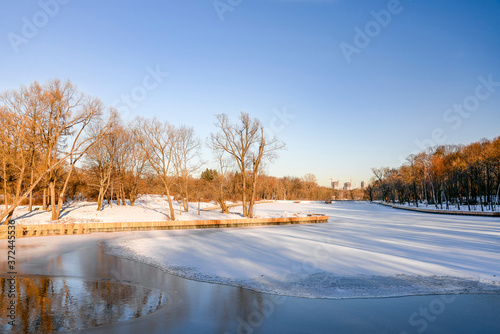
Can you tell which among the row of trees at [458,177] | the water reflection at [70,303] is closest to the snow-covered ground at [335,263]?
the water reflection at [70,303]

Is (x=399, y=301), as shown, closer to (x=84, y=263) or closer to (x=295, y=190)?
(x=84, y=263)

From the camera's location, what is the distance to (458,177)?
55844mm

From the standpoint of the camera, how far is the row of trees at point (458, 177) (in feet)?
164

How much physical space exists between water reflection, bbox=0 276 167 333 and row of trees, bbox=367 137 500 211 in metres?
47.7

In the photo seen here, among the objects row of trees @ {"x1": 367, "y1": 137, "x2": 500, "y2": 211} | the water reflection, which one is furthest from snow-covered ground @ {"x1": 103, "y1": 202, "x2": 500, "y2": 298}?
row of trees @ {"x1": 367, "y1": 137, "x2": 500, "y2": 211}

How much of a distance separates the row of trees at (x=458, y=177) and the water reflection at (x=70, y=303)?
156ft

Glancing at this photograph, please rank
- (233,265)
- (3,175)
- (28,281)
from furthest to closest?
1. (3,175)
2. (233,265)
3. (28,281)

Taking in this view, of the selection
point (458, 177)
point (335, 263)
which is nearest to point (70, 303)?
point (335, 263)

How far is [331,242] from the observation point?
57.1ft

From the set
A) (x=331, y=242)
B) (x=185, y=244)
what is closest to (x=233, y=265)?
(x=185, y=244)

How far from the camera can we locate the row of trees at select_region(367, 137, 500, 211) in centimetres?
4997

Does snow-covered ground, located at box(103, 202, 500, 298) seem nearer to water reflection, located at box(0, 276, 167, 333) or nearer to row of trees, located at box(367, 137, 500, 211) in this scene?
water reflection, located at box(0, 276, 167, 333)

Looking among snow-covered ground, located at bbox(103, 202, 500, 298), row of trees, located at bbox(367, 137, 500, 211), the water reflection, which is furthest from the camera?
row of trees, located at bbox(367, 137, 500, 211)

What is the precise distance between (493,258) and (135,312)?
1366 cm
